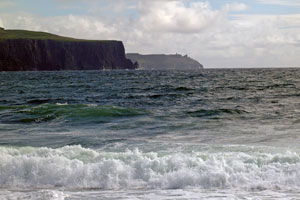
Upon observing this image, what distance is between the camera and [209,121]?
1736 centimetres

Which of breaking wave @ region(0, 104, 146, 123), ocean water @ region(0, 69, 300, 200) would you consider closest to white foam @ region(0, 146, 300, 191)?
ocean water @ region(0, 69, 300, 200)

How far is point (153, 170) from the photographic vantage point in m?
9.56

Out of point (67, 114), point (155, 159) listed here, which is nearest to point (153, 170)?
point (155, 159)

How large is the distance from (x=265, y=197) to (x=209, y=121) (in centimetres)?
974

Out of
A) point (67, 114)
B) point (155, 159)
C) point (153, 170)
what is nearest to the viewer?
point (153, 170)

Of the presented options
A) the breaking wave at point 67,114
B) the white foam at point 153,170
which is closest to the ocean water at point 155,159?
the white foam at point 153,170

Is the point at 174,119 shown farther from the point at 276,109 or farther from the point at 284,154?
the point at 284,154

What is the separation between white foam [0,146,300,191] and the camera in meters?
8.82

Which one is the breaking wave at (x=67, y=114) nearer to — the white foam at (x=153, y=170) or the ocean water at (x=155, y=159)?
the ocean water at (x=155, y=159)

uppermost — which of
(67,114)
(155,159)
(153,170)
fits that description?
(67,114)

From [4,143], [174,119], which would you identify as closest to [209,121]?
[174,119]

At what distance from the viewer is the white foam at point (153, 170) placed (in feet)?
28.9

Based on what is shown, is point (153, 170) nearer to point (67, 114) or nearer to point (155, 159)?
point (155, 159)

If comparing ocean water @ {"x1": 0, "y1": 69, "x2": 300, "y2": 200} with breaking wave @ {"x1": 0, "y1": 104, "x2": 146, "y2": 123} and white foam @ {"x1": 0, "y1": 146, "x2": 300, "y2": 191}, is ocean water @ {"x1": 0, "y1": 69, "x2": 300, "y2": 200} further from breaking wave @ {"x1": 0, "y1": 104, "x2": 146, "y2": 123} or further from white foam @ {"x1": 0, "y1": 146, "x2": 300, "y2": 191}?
breaking wave @ {"x1": 0, "y1": 104, "x2": 146, "y2": 123}
